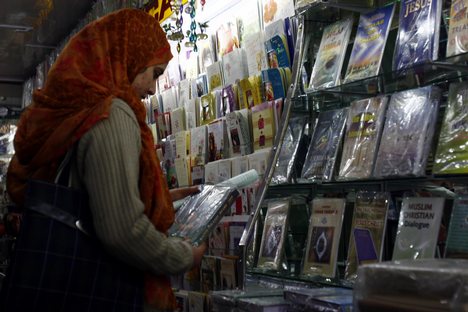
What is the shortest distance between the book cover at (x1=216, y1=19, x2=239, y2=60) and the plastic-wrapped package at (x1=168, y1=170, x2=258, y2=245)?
127cm

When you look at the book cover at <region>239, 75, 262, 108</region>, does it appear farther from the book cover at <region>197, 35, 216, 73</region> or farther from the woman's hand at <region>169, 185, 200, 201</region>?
the woman's hand at <region>169, 185, 200, 201</region>

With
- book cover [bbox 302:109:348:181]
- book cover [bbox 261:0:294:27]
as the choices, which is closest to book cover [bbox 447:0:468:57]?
book cover [bbox 302:109:348:181]

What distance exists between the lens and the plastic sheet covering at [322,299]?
5.53 feet

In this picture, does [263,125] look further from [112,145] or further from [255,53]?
[112,145]

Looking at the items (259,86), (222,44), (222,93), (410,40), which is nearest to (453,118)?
(410,40)

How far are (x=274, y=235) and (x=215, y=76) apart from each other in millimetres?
1275

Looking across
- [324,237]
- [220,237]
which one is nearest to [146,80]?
[324,237]

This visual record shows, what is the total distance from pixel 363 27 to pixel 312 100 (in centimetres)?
32

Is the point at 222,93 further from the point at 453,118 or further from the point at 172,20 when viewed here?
the point at 453,118

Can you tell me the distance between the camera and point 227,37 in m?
3.41

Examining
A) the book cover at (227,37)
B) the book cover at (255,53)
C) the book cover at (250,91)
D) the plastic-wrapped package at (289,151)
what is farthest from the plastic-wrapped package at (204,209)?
the book cover at (227,37)

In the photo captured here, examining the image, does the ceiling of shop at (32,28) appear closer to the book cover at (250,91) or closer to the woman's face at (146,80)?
the book cover at (250,91)

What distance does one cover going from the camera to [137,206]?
4.71ft

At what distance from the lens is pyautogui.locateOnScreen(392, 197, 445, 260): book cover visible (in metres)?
1.73
